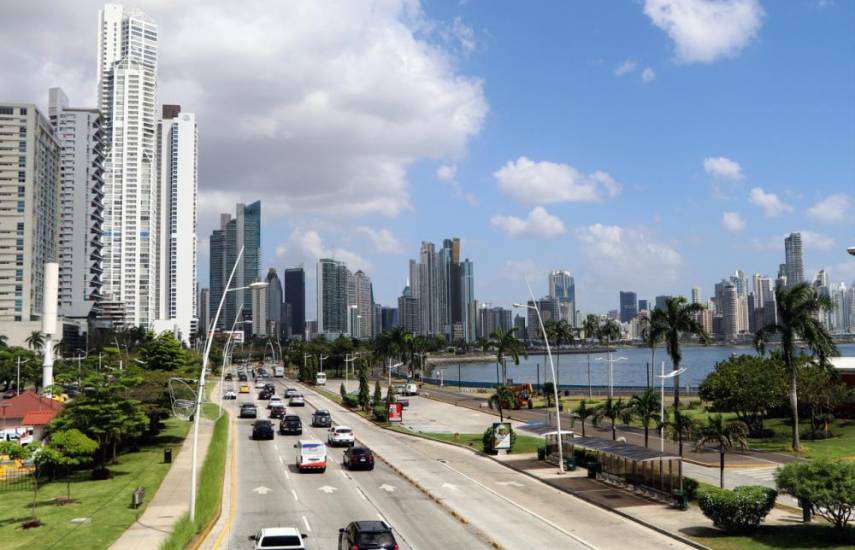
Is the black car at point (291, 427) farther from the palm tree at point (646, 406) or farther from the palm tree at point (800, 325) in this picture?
the palm tree at point (800, 325)

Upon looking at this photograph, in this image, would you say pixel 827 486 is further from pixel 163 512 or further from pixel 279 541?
pixel 163 512

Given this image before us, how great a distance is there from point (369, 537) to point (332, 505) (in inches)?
434

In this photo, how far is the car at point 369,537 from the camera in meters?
22.1

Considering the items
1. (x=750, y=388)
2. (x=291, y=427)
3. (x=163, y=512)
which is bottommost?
(x=291, y=427)

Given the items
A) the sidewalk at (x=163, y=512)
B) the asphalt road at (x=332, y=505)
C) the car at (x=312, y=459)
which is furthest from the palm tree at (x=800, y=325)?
the sidewalk at (x=163, y=512)

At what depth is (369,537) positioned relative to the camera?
22359 mm

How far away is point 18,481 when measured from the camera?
4050cm

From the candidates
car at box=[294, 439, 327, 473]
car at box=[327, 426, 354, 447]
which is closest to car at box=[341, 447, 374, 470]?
car at box=[294, 439, 327, 473]

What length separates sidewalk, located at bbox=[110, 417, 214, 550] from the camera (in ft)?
82.9

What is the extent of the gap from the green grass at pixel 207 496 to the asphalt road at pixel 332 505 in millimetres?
1031

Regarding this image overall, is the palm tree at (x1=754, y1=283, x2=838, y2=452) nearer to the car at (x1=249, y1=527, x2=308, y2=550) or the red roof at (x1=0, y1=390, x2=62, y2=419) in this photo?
the car at (x1=249, y1=527, x2=308, y2=550)

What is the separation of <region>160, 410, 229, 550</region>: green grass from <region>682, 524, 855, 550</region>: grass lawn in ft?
57.3

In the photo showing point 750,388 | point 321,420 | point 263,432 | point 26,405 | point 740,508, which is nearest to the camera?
point 740,508

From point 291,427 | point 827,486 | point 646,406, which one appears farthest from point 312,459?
point 827,486
